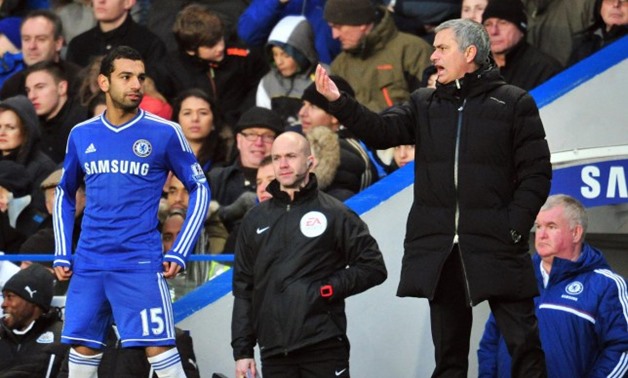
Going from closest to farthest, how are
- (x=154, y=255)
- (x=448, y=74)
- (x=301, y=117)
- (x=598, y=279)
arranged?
(x=448, y=74)
(x=154, y=255)
(x=598, y=279)
(x=301, y=117)

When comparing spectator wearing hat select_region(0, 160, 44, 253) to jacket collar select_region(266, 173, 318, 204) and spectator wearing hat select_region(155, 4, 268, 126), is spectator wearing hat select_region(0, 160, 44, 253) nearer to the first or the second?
A: spectator wearing hat select_region(155, 4, 268, 126)

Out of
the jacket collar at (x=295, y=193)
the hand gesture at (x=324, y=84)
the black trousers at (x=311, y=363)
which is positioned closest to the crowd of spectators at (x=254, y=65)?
the jacket collar at (x=295, y=193)

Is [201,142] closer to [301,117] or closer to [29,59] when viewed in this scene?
[301,117]

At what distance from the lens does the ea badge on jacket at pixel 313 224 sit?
8695mm

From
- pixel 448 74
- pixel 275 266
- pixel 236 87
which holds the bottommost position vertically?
pixel 275 266

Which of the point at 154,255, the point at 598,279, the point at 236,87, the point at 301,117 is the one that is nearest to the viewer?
the point at 154,255

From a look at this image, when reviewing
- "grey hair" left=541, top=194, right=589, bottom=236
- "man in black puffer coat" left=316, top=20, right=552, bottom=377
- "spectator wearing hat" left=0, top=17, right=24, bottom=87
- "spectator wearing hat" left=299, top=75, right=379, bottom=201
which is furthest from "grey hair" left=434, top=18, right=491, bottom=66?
Answer: "spectator wearing hat" left=0, top=17, right=24, bottom=87

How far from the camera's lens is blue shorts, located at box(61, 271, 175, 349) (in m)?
8.44

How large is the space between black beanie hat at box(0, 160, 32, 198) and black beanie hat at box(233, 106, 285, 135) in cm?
162

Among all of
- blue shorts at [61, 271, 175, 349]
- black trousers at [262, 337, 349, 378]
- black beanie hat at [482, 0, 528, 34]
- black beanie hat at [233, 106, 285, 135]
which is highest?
black beanie hat at [482, 0, 528, 34]

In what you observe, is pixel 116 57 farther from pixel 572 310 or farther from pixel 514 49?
pixel 514 49

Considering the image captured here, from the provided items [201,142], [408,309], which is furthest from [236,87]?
[408,309]

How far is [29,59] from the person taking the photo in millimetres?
14023

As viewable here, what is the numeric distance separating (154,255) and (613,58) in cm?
373
